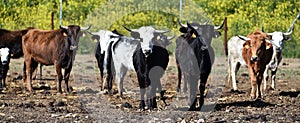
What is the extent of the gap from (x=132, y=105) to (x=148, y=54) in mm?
1709

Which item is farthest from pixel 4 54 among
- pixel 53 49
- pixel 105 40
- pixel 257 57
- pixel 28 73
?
pixel 257 57

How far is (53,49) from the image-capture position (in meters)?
17.8

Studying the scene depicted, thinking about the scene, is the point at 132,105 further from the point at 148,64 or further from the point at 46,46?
the point at 46,46

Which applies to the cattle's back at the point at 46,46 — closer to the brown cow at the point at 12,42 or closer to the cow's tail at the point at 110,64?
the cow's tail at the point at 110,64

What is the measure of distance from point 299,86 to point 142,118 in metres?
8.79

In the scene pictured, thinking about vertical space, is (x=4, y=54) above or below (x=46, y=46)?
below

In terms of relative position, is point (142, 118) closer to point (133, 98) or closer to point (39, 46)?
point (133, 98)

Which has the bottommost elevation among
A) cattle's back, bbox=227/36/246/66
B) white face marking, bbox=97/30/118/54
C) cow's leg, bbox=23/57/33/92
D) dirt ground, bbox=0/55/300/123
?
dirt ground, bbox=0/55/300/123

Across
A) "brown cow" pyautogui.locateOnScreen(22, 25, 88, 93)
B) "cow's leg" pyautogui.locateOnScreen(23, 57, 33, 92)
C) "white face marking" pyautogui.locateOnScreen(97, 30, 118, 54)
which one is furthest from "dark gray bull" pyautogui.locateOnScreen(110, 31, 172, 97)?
"cow's leg" pyautogui.locateOnScreen(23, 57, 33, 92)

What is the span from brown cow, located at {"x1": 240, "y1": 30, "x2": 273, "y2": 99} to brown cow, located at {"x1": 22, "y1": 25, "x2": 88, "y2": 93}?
435cm

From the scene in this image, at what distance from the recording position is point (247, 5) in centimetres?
3181

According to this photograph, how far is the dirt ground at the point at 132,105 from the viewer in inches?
485

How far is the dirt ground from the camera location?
12312mm

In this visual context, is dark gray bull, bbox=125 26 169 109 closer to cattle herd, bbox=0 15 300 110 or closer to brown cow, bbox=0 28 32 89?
cattle herd, bbox=0 15 300 110
